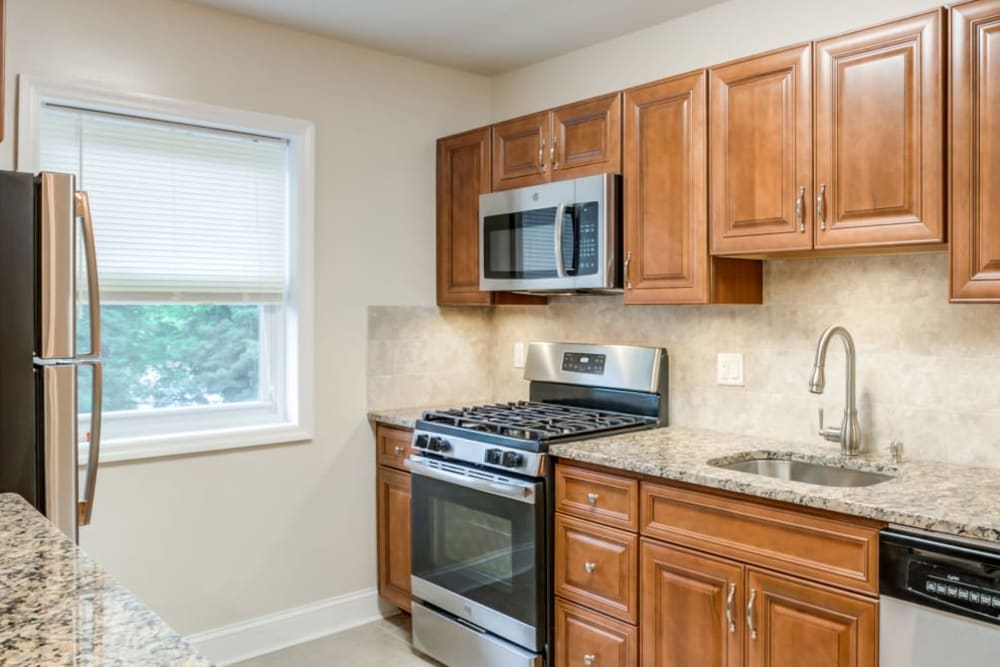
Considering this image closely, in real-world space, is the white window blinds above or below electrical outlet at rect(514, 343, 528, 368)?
above

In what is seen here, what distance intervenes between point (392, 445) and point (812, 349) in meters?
1.73

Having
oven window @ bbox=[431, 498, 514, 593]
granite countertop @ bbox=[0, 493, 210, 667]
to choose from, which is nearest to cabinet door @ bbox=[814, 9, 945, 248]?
oven window @ bbox=[431, 498, 514, 593]

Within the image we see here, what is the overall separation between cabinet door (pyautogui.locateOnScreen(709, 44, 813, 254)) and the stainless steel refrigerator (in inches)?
72.4

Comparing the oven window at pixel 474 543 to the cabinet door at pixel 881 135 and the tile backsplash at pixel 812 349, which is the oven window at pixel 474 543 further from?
the cabinet door at pixel 881 135

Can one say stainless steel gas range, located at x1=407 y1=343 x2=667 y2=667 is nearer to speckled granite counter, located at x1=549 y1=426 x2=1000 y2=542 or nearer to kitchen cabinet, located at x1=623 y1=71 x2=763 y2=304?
speckled granite counter, located at x1=549 y1=426 x2=1000 y2=542

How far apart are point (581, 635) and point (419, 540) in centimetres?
82

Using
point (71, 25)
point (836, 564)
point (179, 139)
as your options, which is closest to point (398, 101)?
point (179, 139)

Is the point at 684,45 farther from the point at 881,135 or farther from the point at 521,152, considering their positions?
the point at 881,135

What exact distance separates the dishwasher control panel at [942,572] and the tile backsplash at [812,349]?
0.70 metres

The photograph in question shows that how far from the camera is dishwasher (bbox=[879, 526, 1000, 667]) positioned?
1563mm

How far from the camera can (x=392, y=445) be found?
3.32 metres

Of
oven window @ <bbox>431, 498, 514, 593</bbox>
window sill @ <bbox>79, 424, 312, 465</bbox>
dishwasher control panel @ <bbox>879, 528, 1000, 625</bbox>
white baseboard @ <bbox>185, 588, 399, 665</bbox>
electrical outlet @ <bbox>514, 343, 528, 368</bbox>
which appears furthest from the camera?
electrical outlet @ <bbox>514, 343, 528, 368</bbox>

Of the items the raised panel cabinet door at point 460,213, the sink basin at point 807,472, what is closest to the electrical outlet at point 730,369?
the sink basin at point 807,472

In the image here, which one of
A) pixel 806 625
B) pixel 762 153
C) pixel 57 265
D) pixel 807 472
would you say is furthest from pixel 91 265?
pixel 807 472
